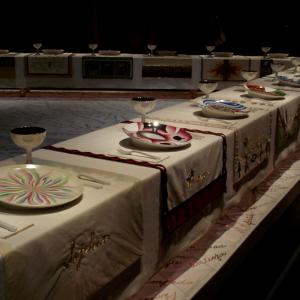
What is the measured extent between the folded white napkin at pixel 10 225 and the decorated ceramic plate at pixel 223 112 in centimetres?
135

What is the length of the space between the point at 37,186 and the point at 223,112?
1.23 metres

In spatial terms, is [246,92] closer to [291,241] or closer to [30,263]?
[291,241]

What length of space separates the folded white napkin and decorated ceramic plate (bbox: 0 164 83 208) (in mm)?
34

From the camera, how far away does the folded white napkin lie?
1066mm

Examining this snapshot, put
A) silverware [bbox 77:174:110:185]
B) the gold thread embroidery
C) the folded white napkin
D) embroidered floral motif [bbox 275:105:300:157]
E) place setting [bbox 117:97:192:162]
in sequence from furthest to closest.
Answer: embroidered floral motif [bbox 275:105:300:157] → place setting [bbox 117:97:192:162] → silverware [bbox 77:174:110:185] → the gold thread embroidery → the folded white napkin

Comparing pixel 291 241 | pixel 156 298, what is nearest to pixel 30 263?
pixel 156 298

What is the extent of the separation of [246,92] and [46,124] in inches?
74.9

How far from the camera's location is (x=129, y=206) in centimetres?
139

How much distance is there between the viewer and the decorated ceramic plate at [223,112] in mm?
2292

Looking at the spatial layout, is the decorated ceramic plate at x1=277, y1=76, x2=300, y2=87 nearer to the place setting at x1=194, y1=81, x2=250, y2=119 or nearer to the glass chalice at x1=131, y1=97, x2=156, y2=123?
the place setting at x1=194, y1=81, x2=250, y2=119

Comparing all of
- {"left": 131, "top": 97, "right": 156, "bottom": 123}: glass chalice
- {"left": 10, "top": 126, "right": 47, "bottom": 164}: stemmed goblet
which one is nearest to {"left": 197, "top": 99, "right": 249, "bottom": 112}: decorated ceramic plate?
{"left": 131, "top": 97, "right": 156, "bottom": 123}: glass chalice

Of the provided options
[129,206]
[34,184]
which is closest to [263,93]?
[129,206]

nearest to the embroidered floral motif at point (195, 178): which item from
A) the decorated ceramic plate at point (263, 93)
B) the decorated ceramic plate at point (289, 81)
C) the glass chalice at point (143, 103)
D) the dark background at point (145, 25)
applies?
the glass chalice at point (143, 103)

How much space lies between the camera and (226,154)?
2039mm
